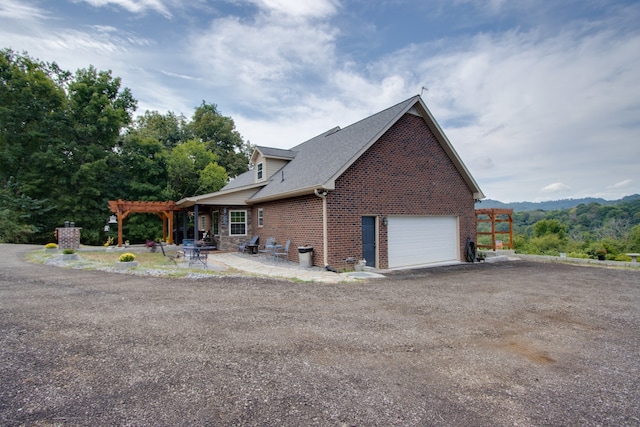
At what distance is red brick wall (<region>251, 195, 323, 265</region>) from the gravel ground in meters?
3.82

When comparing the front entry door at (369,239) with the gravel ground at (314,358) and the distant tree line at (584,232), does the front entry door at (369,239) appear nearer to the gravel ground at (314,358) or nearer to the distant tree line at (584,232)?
the gravel ground at (314,358)

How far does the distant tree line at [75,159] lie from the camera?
72.2 feet

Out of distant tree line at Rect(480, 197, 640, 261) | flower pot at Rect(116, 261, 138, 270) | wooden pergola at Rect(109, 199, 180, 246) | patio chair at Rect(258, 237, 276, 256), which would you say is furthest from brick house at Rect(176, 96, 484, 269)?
distant tree line at Rect(480, 197, 640, 261)

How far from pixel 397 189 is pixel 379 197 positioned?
A: 0.98 meters

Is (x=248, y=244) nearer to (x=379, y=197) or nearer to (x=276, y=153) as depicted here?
(x=276, y=153)

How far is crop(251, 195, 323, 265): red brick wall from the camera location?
10930mm

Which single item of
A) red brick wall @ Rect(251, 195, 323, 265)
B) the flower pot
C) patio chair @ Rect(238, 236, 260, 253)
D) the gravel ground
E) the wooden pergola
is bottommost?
the gravel ground

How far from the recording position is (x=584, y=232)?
29688 millimetres

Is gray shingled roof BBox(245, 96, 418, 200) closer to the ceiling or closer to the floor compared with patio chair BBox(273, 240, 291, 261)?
closer to the ceiling

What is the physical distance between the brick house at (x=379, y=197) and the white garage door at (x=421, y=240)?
0.04 meters

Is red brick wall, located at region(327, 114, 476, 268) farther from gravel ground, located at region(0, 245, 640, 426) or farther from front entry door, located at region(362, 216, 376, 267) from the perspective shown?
gravel ground, located at region(0, 245, 640, 426)

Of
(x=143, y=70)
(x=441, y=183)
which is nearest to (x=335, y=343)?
(x=441, y=183)

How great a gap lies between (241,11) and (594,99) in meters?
14.5

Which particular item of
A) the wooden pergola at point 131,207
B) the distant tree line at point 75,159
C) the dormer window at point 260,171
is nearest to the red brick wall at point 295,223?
the dormer window at point 260,171
